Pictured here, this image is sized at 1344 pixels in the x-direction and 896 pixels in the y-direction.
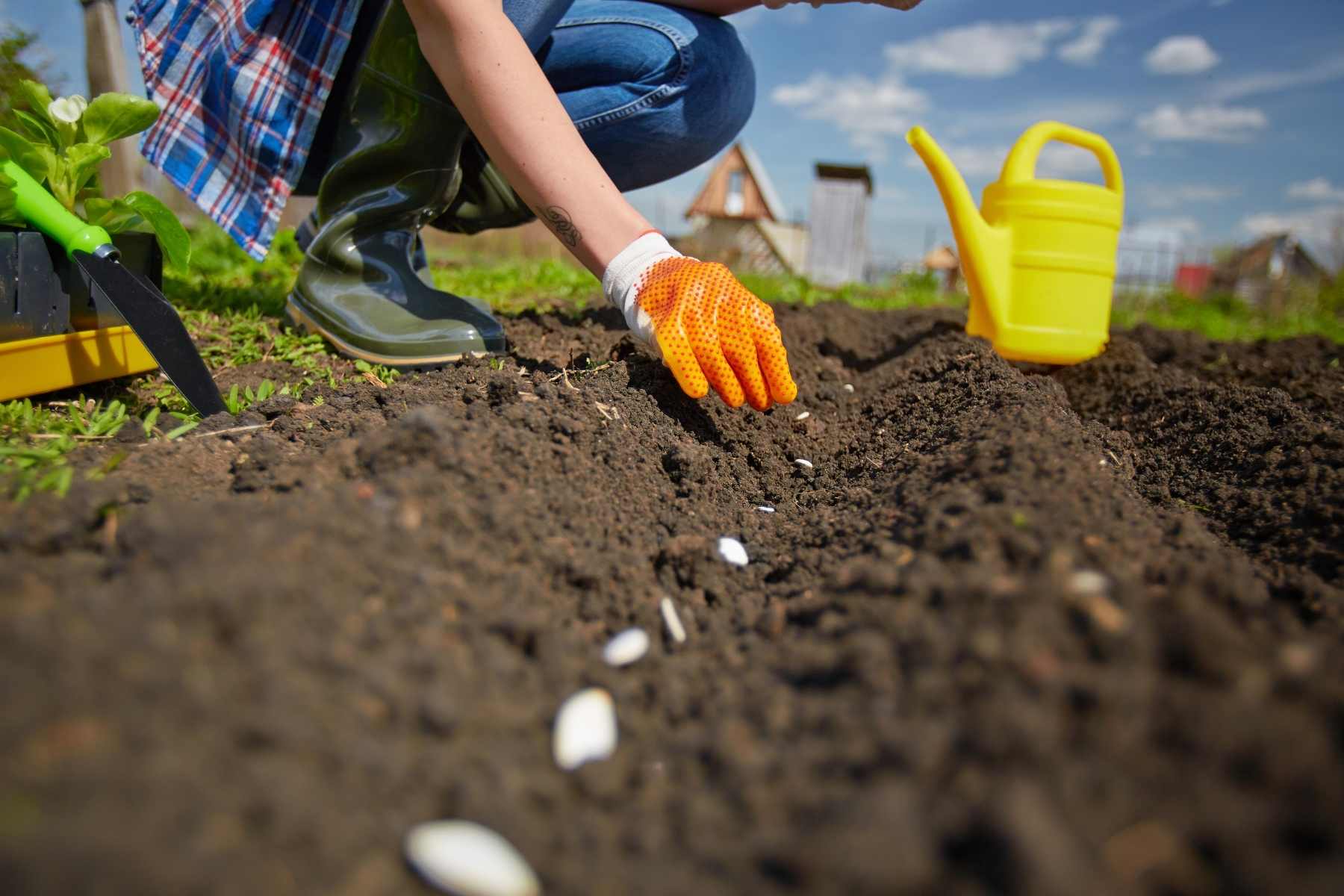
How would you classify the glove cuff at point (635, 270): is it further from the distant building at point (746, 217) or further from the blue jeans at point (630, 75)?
the distant building at point (746, 217)

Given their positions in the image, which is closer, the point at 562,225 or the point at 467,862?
the point at 467,862

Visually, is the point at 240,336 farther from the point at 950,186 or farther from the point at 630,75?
the point at 950,186

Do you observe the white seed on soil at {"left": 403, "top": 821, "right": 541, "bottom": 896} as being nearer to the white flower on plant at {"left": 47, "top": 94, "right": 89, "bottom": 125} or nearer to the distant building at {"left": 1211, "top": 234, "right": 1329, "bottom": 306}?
the white flower on plant at {"left": 47, "top": 94, "right": 89, "bottom": 125}

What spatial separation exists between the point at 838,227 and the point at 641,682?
11445mm

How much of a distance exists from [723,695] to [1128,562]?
0.53 m

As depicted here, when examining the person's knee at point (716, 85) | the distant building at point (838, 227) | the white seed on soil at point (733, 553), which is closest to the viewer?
the white seed on soil at point (733, 553)

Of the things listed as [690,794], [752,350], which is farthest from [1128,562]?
[752,350]

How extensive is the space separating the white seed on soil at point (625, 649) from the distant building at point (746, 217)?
8446 mm

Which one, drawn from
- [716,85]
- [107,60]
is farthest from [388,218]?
[107,60]

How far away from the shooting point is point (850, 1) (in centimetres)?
228

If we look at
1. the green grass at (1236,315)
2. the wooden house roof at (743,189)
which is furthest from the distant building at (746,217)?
the green grass at (1236,315)

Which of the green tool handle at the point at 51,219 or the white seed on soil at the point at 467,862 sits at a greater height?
the green tool handle at the point at 51,219

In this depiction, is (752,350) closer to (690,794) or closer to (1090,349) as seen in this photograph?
(690,794)

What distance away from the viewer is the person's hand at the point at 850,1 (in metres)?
2.22
